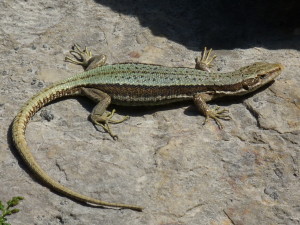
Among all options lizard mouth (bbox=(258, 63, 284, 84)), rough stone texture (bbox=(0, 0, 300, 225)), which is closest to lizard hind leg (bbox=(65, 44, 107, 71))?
rough stone texture (bbox=(0, 0, 300, 225))

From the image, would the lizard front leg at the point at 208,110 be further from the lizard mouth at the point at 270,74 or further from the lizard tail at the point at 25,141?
the lizard tail at the point at 25,141

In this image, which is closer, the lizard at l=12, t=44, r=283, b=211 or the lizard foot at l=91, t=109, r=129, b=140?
the lizard foot at l=91, t=109, r=129, b=140

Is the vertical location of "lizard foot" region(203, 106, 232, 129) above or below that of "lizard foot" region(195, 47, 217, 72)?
below

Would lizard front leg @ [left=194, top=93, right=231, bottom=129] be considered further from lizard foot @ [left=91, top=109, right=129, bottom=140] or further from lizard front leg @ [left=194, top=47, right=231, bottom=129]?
lizard foot @ [left=91, top=109, right=129, bottom=140]

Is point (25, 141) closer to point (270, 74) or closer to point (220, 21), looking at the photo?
point (270, 74)

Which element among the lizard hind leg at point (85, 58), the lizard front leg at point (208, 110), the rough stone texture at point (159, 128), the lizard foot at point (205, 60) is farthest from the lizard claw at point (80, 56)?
the lizard front leg at point (208, 110)

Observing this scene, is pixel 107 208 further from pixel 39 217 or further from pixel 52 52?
pixel 52 52
